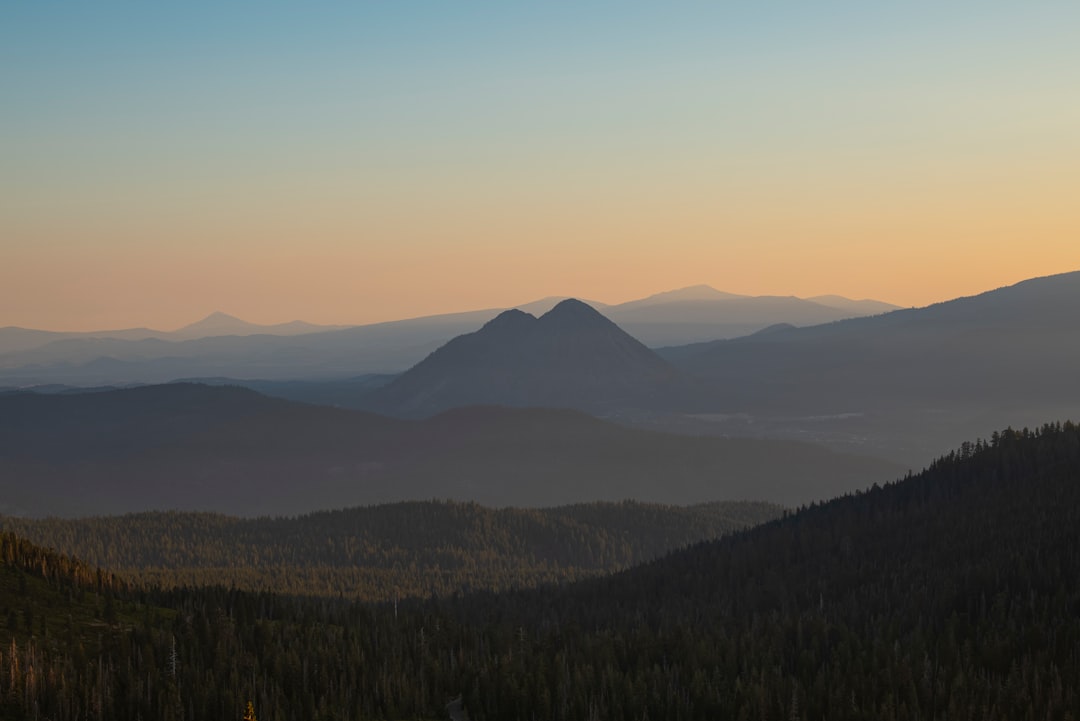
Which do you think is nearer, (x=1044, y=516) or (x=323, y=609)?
(x=323, y=609)

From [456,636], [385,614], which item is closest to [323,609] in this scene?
[385,614]

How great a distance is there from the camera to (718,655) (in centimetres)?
13988

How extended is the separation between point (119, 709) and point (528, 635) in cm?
7719

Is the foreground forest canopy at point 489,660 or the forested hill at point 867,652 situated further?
the forested hill at point 867,652

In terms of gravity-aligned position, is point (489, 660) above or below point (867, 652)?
above

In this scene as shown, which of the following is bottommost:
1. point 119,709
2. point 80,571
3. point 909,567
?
point 909,567

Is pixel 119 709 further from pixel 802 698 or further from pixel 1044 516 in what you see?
pixel 1044 516

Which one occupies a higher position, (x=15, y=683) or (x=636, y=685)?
(x=15, y=683)

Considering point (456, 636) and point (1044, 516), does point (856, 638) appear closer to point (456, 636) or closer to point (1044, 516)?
point (456, 636)

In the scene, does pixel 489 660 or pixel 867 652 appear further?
pixel 867 652

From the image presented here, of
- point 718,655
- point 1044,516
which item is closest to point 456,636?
point 718,655

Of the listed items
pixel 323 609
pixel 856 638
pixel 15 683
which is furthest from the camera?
pixel 323 609

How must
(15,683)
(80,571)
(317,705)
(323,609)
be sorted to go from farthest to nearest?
(323,609) < (80,571) < (317,705) < (15,683)

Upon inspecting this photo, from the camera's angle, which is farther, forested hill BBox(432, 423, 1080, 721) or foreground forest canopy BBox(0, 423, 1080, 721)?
forested hill BBox(432, 423, 1080, 721)
